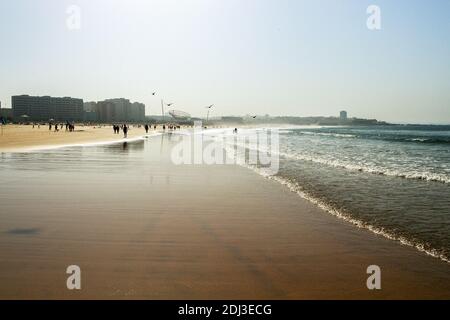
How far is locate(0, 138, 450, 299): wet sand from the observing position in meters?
4.57

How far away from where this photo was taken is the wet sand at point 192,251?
15.0ft

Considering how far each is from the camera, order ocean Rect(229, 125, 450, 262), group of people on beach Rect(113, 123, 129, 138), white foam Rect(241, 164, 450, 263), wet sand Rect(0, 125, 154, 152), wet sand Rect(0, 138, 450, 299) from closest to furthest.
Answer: wet sand Rect(0, 138, 450, 299), white foam Rect(241, 164, 450, 263), ocean Rect(229, 125, 450, 262), wet sand Rect(0, 125, 154, 152), group of people on beach Rect(113, 123, 129, 138)

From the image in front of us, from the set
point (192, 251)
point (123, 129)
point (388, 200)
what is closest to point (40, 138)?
point (123, 129)

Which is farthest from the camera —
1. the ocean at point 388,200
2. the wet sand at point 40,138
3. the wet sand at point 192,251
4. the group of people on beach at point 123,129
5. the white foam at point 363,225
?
the group of people on beach at point 123,129

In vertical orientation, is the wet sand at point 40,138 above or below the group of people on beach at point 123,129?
below

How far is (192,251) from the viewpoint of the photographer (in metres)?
5.91

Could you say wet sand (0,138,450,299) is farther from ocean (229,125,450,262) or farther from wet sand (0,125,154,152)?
wet sand (0,125,154,152)

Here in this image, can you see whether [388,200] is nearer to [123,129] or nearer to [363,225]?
[363,225]

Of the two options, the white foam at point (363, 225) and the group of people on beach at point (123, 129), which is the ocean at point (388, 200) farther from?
the group of people on beach at point (123, 129)

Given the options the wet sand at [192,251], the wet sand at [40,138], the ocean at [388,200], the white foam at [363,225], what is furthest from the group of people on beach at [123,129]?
the wet sand at [192,251]

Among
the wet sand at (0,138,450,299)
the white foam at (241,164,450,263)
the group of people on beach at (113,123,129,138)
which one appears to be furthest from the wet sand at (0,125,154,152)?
the white foam at (241,164,450,263)
